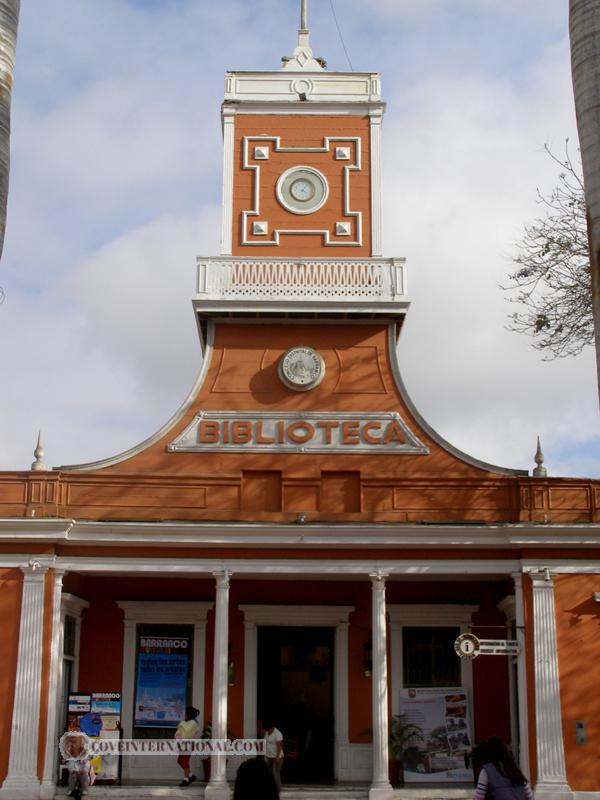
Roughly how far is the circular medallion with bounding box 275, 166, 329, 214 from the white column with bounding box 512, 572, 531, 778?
816 centimetres

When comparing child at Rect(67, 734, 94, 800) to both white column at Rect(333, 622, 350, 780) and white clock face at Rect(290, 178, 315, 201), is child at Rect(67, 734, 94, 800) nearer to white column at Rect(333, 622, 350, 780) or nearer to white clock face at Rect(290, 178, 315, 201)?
A: white column at Rect(333, 622, 350, 780)

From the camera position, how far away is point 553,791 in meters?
17.5

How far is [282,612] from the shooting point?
20391 mm

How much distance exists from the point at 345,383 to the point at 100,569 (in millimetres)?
5492

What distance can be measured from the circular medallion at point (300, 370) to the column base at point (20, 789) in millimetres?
7906

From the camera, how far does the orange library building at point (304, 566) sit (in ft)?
59.4

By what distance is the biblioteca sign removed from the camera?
19938 mm

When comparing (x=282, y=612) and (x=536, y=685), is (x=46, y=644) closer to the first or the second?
(x=282, y=612)

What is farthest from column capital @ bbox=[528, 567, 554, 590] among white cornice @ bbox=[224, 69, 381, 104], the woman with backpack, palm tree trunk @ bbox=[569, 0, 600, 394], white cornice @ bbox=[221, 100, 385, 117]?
palm tree trunk @ bbox=[569, 0, 600, 394]

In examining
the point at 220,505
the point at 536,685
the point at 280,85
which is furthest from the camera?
the point at 280,85

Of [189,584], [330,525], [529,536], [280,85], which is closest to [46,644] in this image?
[189,584]

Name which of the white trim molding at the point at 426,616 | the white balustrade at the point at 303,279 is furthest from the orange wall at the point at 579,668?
the white balustrade at the point at 303,279

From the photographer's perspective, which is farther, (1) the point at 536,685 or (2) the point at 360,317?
(2) the point at 360,317

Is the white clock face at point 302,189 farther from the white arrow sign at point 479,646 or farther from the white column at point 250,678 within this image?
the white arrow sign at point 479,646
